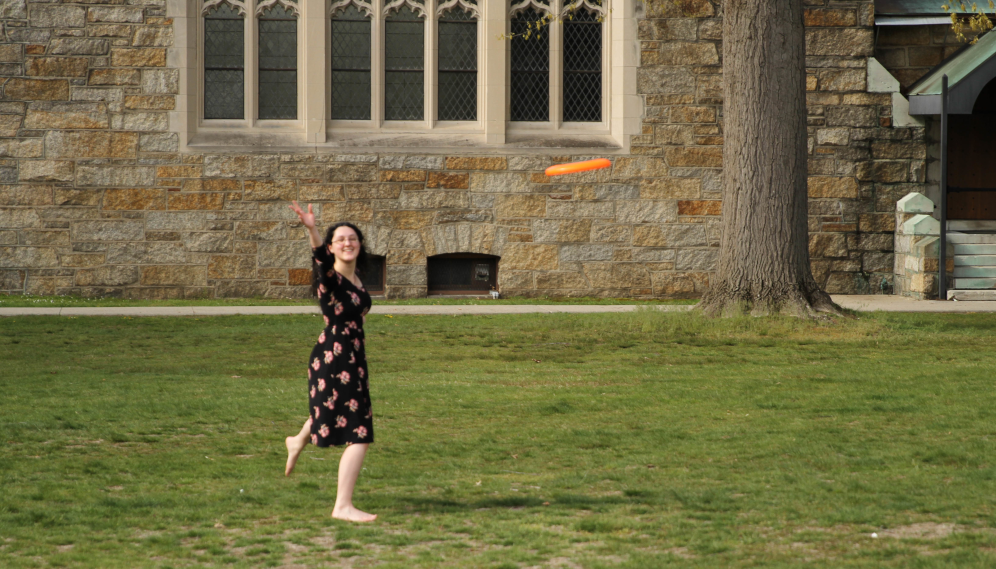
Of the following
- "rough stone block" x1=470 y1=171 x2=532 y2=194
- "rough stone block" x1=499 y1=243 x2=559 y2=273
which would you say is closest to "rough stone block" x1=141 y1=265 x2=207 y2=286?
"rough stone block" x1=470 y1=171 x2=532 y2=194

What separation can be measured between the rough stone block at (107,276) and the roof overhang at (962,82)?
11.4m

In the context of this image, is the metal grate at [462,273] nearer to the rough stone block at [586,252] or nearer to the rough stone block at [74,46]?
the rough stone block at [586,252]

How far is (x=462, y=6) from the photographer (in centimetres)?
1612

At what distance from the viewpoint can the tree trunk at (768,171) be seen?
39.5 ft

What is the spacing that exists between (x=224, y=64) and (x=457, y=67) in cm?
332

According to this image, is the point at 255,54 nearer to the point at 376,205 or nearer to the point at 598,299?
the point at 376,205

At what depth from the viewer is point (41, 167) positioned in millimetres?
15250

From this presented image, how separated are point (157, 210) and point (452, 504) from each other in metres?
11.3

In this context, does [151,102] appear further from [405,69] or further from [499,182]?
[499,182]

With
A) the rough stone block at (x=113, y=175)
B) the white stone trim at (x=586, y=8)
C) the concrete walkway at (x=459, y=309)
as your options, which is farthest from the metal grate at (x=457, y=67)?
the rough stone block at (x=113, y=175)

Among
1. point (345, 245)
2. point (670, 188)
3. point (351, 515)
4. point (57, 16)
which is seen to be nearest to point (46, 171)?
point (57, 16)

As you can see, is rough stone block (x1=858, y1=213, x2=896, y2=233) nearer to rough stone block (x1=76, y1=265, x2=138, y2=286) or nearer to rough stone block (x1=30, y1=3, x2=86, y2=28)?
rough stone block (x1=76, y1=265, x2=138, y2=286)

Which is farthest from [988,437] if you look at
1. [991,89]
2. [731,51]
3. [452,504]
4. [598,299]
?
[991,89]

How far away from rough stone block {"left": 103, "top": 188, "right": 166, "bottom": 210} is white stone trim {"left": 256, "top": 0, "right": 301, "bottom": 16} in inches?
115
